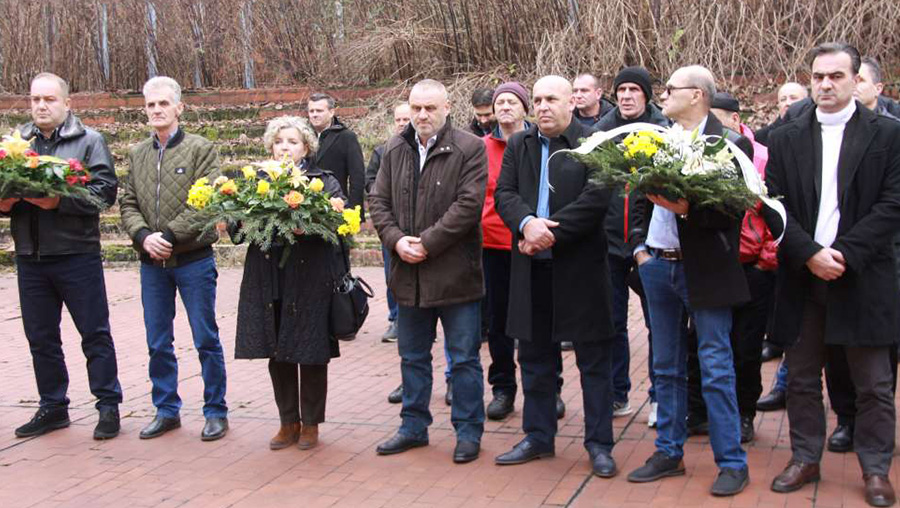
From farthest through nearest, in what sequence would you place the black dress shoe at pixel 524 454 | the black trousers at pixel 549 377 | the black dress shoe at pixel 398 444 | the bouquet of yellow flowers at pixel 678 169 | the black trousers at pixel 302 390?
the black trousers at pixel 302 390 < the black dress shoe at pixel 398 444 < the black dress shoe at pixel 524 454 < the black trousers at pixel 549 377 < the bouquet of yellow flowers at pixel 678 169

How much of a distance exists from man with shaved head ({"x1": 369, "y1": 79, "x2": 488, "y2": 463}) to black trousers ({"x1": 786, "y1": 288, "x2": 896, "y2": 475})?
1755 mm

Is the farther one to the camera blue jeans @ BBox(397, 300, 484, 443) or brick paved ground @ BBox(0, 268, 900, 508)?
blue jeans @ BBox(397, 300, 484, 443)

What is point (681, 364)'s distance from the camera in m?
5.64

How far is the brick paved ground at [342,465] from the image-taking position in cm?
548

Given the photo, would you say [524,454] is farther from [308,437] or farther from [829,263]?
[829,263]

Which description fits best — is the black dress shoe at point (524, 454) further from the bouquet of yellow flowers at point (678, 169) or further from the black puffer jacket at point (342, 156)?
the black puffer jacket at point (342, 156)

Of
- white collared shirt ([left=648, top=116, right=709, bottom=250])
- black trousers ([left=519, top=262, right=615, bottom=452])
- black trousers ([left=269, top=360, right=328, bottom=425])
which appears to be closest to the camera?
white collared shirt ([left=648, top=116, right=709, bottom=250])

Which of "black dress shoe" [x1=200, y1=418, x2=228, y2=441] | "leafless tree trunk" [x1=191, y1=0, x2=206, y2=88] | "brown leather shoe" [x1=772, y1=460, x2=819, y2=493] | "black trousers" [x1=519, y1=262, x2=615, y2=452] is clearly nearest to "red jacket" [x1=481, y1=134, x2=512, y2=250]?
"black trousers" [x1=519, y1=262, x2=615, y2=452]

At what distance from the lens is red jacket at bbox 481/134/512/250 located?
694cm

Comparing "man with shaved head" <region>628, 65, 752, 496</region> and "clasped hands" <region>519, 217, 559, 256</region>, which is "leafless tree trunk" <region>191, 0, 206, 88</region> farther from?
"man with shaved head" <region>628, 65, 752, 496</region>

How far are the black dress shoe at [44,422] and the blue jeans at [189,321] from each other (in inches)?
26.9

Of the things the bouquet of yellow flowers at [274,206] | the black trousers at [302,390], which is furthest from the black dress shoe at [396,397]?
the bouquet of yellow flowers at [274,206]

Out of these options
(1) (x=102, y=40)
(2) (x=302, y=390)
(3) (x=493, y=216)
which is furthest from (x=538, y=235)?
(1) (x=102, y=40)

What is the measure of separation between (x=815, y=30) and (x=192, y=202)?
1106cm
